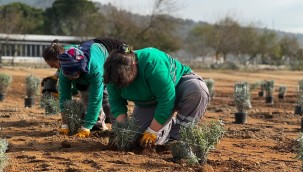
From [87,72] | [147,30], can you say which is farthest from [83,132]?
[147,30]

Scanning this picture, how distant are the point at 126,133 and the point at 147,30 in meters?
37.1

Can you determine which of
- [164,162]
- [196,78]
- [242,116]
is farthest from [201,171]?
[242,116]

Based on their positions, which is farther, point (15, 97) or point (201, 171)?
point (15, 97)

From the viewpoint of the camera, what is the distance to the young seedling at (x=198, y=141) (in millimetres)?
4199

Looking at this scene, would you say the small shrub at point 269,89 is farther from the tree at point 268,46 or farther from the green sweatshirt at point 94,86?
the tree at point 268,46

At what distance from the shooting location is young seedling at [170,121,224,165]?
13.8ft

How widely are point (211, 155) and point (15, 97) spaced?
913 cm

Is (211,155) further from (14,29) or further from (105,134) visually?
(14,29)

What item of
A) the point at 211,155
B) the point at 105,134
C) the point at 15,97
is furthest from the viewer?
the point at 15,97

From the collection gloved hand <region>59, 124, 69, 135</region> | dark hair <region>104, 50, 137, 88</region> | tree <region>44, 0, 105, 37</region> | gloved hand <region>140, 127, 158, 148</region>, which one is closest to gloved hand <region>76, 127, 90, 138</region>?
gloved hand <region>59, 124, 69, 135</region>

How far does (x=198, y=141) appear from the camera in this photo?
422cm

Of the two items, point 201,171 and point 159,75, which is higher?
point 159,75

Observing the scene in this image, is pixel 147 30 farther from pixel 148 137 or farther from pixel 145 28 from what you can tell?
pixel 148 137

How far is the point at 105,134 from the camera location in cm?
582
